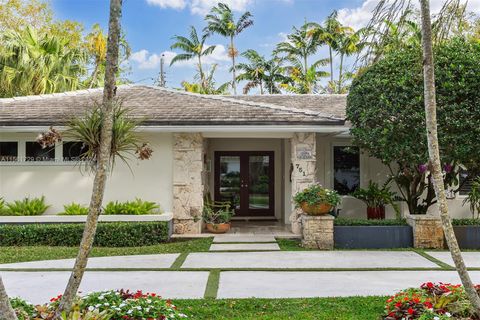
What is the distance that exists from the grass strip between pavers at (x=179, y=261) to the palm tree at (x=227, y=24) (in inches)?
1018

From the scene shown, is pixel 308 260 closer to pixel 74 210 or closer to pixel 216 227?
pixel 216 227

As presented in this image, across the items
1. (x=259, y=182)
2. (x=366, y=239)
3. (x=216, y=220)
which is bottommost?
(x=366, y=239)

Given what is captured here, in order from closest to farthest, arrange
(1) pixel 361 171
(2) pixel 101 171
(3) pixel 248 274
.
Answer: (2) pixel 101 171
(3) pixel 248 274
(1) pixel 361 171

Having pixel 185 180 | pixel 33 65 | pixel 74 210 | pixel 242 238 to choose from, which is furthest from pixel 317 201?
pixel 33 65

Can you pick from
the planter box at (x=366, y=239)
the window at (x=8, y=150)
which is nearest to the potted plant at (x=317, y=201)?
the planter box at (x=366, y=239)

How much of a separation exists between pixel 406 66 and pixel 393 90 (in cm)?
65

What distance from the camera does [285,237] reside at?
11859mm

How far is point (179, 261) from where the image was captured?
9.09 metres

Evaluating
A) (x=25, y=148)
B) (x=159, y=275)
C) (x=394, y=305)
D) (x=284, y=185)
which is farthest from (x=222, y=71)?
(x=394, y=305)

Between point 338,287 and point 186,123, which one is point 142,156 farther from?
point 338,287

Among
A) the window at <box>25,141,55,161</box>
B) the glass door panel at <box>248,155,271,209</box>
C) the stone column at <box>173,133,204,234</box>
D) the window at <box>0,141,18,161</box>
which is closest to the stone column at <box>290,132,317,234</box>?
the stone column at <box>173,133,204,234</box>

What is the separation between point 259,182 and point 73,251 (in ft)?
26.9

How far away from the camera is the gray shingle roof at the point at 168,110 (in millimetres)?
11344

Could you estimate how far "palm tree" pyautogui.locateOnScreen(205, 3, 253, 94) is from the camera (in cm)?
3444
